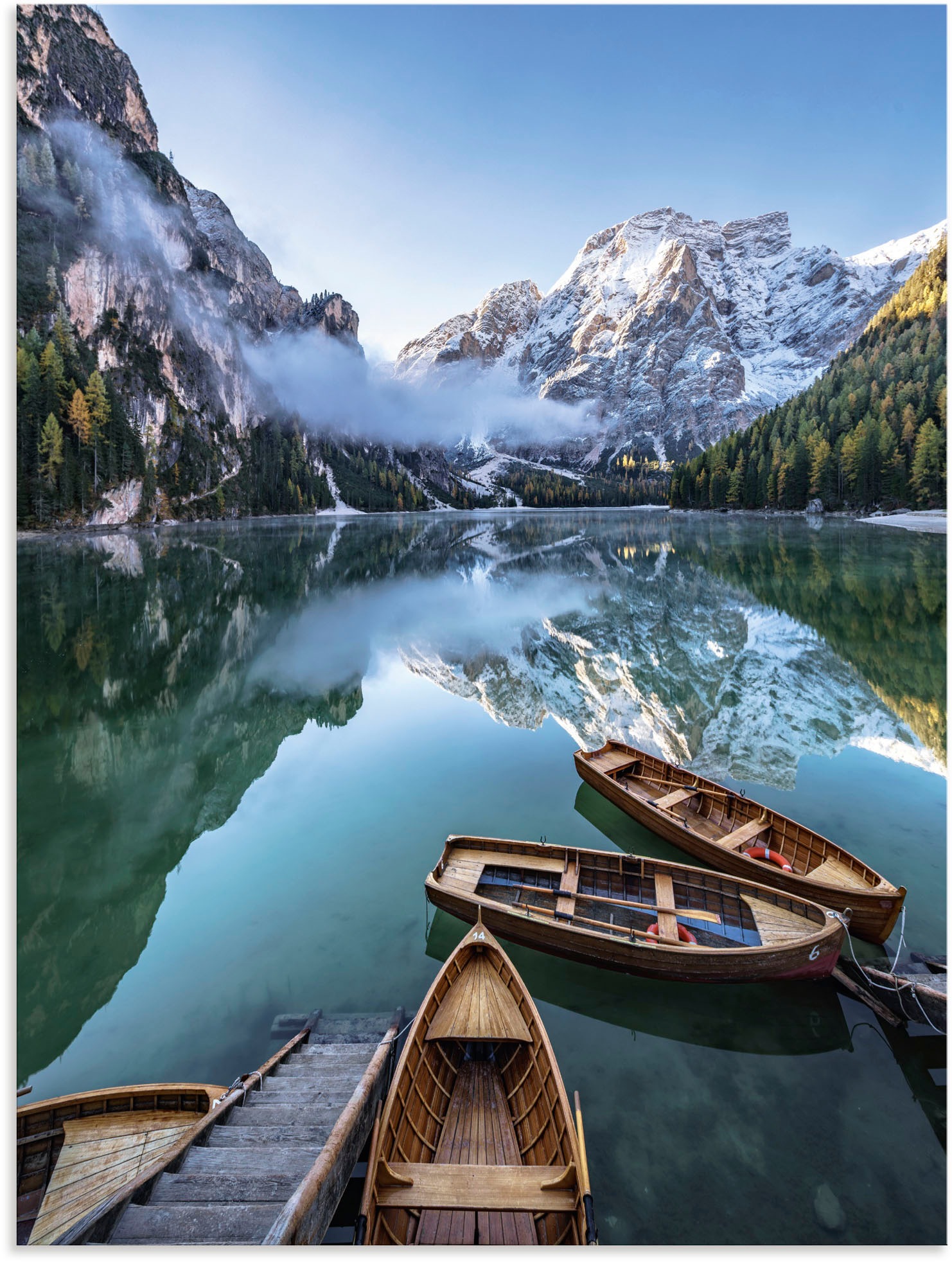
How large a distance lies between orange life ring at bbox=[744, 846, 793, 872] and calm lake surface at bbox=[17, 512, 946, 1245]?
1.85m

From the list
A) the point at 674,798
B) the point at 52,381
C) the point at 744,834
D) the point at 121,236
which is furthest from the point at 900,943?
the point at 121,236

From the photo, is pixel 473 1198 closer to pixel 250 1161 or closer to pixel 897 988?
pixel 250 1161

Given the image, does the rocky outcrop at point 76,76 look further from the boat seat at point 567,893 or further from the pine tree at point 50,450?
the boat seat at point 567,893

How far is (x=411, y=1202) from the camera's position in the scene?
17.4 feet

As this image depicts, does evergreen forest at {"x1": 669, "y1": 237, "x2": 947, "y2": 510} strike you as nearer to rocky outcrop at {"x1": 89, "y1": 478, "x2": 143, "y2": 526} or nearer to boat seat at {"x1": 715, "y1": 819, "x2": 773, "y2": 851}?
boat seat at {"x1": 715, "y1": 819, "x2": 773, "y2": 851}

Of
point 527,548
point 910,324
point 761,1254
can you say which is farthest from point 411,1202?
point 910,324

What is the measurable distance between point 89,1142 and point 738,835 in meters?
11.4

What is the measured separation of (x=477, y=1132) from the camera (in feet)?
21.3

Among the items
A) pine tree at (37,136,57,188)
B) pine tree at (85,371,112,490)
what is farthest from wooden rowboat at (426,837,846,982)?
pine tree at (37,136,57,188)

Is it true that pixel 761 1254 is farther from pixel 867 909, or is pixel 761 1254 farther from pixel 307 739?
pixel 307 739

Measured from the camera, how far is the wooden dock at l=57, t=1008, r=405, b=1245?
467 centimetres

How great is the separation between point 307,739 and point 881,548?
62.0 m

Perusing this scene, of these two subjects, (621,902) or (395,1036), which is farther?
(621,902)

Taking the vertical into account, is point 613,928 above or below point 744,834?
below
